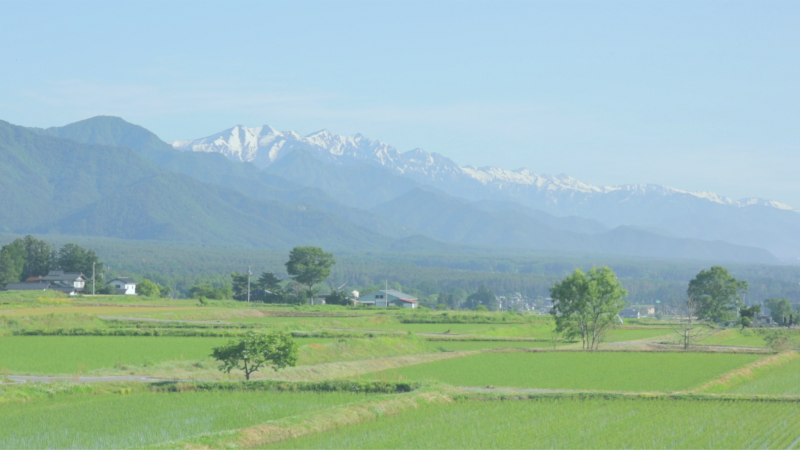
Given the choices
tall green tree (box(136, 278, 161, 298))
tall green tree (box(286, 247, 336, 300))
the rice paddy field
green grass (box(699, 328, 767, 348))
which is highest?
tall green tree (box(286, 247, 336, 300))

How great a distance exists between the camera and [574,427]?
2161 centimetres

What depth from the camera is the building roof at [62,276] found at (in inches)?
4483

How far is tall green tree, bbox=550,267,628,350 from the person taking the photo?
56.6 meters

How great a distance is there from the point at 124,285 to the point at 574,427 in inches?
4601

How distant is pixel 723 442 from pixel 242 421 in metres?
12.0

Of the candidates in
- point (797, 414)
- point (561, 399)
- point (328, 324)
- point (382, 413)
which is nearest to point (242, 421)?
point (382, 413)

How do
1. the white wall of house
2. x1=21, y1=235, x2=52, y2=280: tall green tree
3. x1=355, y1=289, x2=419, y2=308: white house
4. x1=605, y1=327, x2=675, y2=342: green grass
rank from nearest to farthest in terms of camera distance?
x1=605, y1=327, x2=675, y2=342: green grass < x1=21, y1=235, x2=52, y2=280: tall green tree < the white wall of house < x1=355, y1=289, x2=419, y2=308: white house

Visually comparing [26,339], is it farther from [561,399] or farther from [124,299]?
[124,299]

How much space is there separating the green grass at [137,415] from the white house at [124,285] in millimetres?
105062

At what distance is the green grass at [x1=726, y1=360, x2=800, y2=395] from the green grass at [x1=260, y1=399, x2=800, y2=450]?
4.85 meters

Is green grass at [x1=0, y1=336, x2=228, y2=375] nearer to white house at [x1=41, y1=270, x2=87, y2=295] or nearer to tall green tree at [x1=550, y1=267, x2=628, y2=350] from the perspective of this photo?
tall green tree at [x1=550, y1=267, x2=628, y2=350]

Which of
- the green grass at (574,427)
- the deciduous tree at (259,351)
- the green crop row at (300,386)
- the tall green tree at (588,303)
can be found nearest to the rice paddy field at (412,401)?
Answer: the green grass at (574,427)

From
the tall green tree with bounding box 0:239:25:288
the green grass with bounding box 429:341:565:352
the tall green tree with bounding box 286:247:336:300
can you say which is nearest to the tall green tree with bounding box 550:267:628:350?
the green grass with bounding box 429:341:565:352

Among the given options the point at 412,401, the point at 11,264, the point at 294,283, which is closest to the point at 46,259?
the point at 11,264
